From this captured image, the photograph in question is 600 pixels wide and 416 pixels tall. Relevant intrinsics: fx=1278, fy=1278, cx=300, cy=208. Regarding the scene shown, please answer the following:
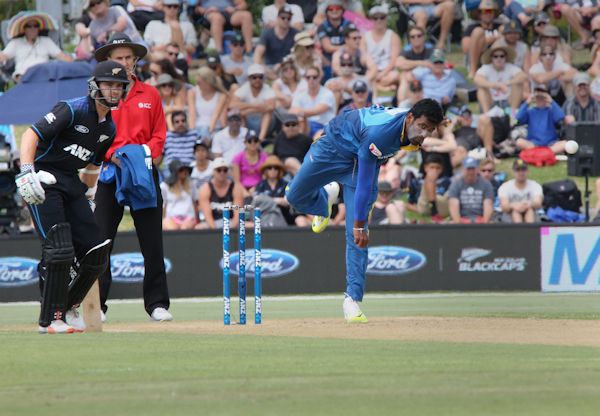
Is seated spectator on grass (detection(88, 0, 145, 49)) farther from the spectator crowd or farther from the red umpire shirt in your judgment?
the red umpire shirt

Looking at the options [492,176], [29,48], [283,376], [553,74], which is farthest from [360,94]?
[283,376]

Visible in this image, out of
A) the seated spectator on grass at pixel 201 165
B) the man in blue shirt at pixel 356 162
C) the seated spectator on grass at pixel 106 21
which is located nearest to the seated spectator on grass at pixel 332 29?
the seated spectator on grass at pixel 106 21

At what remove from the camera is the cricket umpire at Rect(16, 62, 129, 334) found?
9828 millimetres

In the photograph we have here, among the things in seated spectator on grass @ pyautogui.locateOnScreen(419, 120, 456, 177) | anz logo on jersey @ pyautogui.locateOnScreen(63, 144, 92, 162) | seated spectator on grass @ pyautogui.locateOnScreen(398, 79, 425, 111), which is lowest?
seated spectator on grass @ pyautogui.locateOnScreen(419, 120, 456, 177)

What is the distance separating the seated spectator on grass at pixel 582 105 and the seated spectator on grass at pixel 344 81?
344cm

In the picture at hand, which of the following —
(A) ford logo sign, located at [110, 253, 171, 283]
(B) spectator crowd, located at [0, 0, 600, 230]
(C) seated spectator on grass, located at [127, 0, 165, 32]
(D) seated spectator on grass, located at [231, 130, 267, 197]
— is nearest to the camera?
(A) ford logo sign, located at [110, 253, 171, 283]

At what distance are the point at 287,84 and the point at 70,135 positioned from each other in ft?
38.4

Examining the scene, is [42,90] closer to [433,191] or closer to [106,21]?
[106,21]

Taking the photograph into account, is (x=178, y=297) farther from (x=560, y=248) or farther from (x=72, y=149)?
(x=72, y=149)

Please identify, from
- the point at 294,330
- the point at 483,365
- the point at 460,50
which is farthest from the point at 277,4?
the point at 483,365

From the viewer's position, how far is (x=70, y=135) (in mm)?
10055

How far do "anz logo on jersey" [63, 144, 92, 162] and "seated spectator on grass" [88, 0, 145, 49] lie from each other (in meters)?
11.8

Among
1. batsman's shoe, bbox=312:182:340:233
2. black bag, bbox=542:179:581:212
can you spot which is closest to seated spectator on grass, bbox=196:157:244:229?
black bag, bbox=542:179:581:212

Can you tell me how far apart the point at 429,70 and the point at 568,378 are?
568 inches
